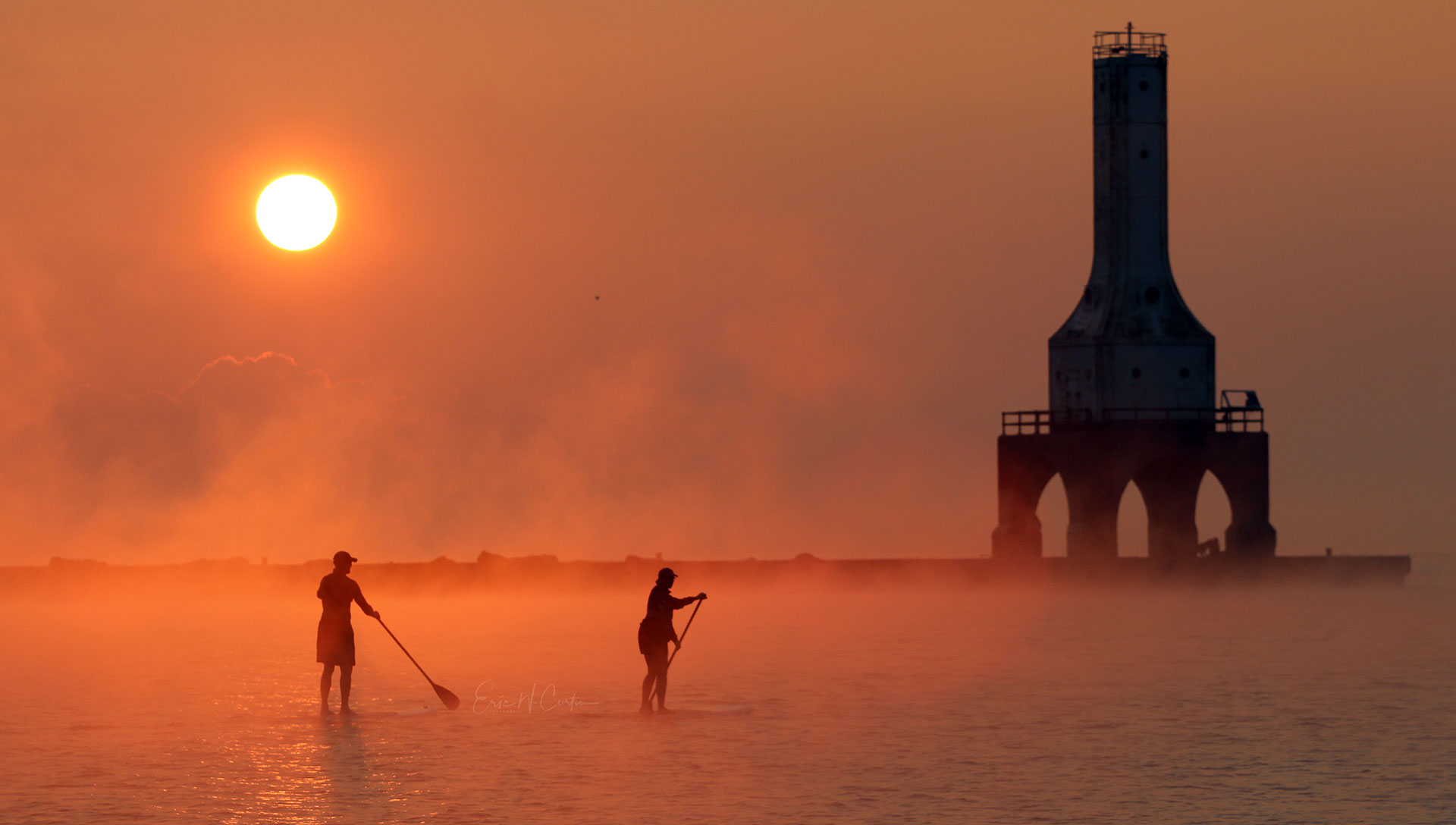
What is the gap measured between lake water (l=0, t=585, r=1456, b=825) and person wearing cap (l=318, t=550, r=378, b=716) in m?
0.75

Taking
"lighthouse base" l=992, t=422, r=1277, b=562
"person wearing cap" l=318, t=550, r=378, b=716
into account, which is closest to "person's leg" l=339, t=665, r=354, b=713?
"person wearing cap" l=318, t=550, r=378, b=716

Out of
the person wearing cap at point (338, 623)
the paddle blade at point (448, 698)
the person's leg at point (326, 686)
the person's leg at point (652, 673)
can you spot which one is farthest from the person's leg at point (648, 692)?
the person's leg at point (326, 686)

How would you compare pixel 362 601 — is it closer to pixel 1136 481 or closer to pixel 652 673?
pixel 652 673

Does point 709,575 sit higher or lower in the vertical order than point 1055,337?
lower

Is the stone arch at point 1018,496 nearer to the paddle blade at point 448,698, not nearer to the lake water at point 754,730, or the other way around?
the lake water at point 754,730

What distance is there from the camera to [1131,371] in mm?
76812

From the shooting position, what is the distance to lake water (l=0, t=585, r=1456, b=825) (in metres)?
20.4

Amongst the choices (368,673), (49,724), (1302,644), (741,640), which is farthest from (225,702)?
(1302,644)

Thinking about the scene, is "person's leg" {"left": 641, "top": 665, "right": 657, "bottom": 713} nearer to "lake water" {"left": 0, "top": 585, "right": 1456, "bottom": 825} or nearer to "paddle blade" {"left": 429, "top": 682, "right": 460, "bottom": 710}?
"lake water" {"left": 0, "top": 585, "right": 1456, "bottom": 825}

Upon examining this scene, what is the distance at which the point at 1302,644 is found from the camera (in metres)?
50.4

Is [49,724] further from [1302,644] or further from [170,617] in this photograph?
[170,617]

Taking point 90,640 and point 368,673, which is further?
point 90,640

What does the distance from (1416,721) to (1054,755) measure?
7950 mm

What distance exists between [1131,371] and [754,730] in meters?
52.3
